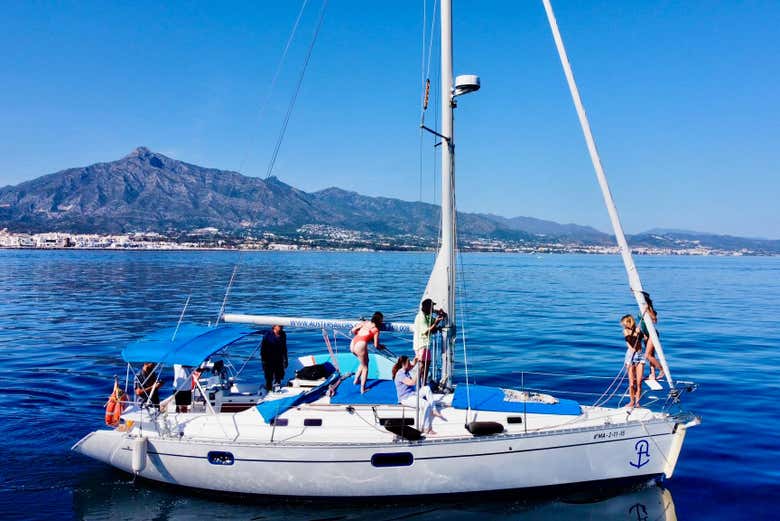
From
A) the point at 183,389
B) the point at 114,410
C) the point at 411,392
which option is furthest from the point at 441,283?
the point at 114,410

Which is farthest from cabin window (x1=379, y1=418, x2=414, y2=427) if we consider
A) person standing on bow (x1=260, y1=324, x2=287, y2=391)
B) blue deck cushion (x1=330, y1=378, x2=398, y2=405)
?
person standing on bow (x1=260, y1=324, x2=287, y2=391)

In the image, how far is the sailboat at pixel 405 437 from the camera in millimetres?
10719

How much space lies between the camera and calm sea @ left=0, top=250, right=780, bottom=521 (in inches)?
440

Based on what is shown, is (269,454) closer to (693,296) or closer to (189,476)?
(189,476)

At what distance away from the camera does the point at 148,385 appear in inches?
522

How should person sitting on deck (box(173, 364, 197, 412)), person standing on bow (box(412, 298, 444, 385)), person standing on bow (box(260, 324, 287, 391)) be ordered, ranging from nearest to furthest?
person standing on bow (box(412, 298, 444, 385)), person sitting on deck (box(173, 364, 197, 412)), person standing on bow (box(260, 324, 287, 391))

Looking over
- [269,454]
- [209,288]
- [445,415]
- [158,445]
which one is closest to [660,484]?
[445,415]

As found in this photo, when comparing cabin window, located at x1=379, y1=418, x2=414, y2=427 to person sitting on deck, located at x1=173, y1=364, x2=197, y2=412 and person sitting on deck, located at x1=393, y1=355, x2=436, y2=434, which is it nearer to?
person sitting on deck, located at x1=393, y1=355, x2=436, y2=434

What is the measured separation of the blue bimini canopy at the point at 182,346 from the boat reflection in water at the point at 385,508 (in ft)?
9.55

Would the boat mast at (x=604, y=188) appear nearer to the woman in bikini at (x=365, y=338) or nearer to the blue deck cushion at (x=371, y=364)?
the woman in bikini at (x=365, y=338)

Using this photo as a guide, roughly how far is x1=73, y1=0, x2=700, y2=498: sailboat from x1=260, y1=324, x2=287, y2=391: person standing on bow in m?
1.06

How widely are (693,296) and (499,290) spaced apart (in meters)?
17.7

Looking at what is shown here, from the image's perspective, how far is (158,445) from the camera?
1141cm

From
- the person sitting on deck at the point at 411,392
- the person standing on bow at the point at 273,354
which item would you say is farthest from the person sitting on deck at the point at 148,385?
the person sitting on deck at the point at 411,392
